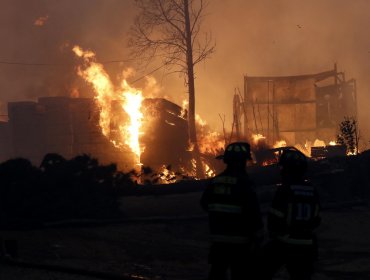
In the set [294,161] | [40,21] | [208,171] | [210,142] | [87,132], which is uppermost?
[40,21]

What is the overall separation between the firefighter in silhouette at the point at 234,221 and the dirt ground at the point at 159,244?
9.69 feet

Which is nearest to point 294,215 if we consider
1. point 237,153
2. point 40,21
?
point 237,153

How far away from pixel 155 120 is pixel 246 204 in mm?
19334

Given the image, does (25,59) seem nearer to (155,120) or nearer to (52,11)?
(52,11)

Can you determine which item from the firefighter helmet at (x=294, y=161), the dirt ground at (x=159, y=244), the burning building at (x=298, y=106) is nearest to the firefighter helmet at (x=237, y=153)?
the firefighter helmet at (x=294, y=161)

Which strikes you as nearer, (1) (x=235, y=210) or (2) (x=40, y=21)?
(1) (x=235, y=210)

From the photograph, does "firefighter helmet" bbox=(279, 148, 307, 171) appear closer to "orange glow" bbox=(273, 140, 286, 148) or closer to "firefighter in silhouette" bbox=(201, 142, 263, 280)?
"firefighter in silhouette" bbox=(201, 142, 263, 280)

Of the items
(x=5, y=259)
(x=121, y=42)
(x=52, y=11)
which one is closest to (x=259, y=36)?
(x=121, y=42)

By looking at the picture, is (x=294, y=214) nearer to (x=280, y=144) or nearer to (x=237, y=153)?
(x=237, y=153)

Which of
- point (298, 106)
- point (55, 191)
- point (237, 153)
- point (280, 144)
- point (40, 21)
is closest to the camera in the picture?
point (237, 153)

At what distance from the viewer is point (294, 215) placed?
600 centimetres

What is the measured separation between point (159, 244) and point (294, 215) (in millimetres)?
6357

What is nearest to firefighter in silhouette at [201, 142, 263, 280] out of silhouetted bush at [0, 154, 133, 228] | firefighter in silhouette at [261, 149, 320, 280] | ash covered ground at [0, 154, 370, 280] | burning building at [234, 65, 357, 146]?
firefighter in silhouette at [261, 149, 320, 280]

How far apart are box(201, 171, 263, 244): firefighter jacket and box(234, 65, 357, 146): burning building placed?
86.5 ft
